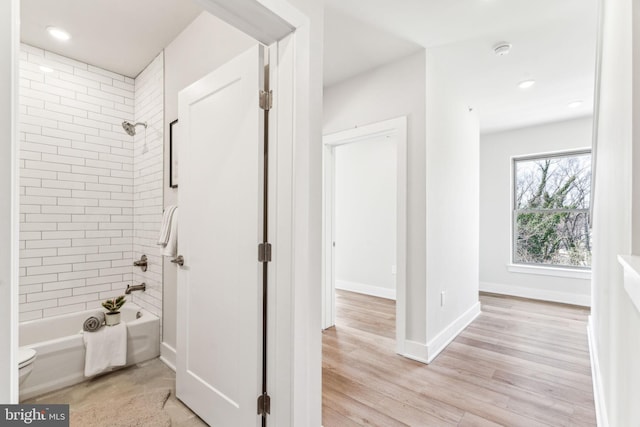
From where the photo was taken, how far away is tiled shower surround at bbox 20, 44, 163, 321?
8.64ft

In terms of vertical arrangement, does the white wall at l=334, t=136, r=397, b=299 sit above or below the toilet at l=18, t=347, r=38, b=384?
above

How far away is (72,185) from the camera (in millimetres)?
2836

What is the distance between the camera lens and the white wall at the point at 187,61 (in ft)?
6.63

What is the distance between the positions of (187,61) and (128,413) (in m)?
2.45

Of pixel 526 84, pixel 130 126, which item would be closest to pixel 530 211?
pixel 526 84

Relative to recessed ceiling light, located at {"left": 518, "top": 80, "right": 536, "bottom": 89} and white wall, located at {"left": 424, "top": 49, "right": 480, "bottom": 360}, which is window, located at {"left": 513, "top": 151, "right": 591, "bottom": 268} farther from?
recessed ceiling light, located at {"left": 518, "top": 80, "right": 536, "bottom": 89}

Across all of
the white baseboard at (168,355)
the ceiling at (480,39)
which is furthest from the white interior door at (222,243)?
the ceiling at (480,39)

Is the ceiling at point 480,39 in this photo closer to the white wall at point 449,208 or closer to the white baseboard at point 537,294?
the white wall at point 449,208

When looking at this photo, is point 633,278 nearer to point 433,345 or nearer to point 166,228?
point 433,345

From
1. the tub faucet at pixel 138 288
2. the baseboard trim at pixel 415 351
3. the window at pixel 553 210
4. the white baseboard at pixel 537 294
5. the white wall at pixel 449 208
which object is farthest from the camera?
the window at pixel 553 210

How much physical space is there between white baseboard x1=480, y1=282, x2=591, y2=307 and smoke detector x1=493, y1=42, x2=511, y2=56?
356 cm

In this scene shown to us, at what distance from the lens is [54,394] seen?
208 cm

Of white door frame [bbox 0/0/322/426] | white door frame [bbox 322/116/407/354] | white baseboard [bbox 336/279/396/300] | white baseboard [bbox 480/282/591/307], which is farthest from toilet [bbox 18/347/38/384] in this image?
white baseboard [bbox 480/282/591/307]

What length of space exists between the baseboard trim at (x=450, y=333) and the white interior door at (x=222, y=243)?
5.49 ft
